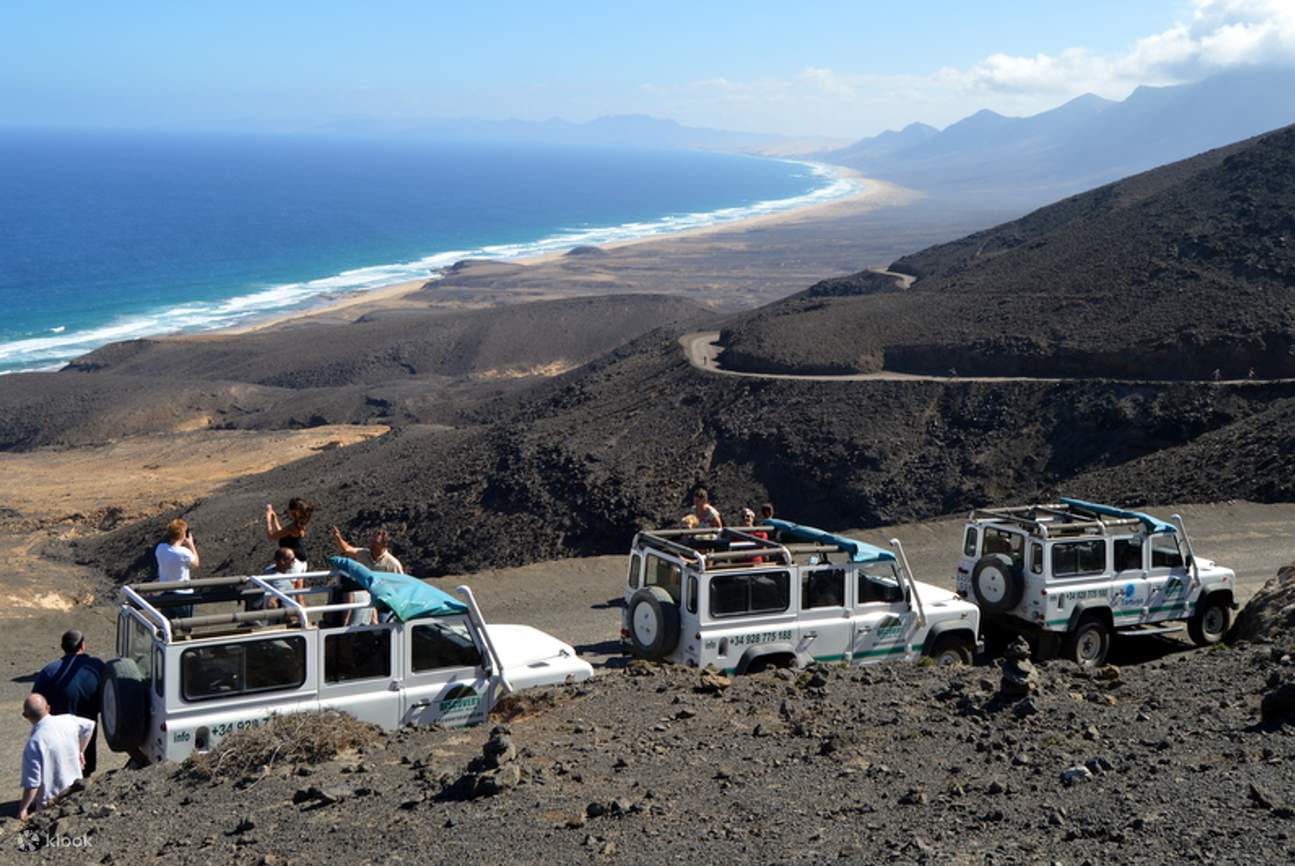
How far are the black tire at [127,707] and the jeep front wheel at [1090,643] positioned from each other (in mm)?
10528

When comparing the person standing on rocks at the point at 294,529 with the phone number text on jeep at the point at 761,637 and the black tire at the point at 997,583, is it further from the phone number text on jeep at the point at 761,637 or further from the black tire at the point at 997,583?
the black tire at the point at 997,583

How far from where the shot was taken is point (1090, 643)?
15266 mm

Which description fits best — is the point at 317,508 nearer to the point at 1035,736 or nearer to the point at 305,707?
the point at 305,707

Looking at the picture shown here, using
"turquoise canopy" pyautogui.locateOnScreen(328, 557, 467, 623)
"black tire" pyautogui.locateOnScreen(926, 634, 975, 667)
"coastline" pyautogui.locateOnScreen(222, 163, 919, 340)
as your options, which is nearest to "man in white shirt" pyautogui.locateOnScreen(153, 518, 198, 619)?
"turquoise canopy" pyautogui.locateOnScreen(328, 557, 467, 623)

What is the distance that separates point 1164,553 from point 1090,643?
5.27 ft

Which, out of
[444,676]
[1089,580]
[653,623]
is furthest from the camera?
[1089,580]

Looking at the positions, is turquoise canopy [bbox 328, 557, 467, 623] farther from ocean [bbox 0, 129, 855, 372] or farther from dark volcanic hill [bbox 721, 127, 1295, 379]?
ocean [bbox 0, 129, 855, 372]

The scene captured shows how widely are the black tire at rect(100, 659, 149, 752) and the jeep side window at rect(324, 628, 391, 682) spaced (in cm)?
145

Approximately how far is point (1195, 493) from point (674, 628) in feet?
57.7

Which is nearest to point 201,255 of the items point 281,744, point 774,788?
point 281,744

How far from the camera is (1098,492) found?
2753cm

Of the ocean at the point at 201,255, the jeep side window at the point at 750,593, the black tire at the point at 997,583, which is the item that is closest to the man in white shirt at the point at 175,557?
the jeep side window at the point at 750,593

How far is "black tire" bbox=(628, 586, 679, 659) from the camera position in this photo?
41.6 feet

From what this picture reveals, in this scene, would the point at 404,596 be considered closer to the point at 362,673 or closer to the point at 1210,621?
the point at 362,673
